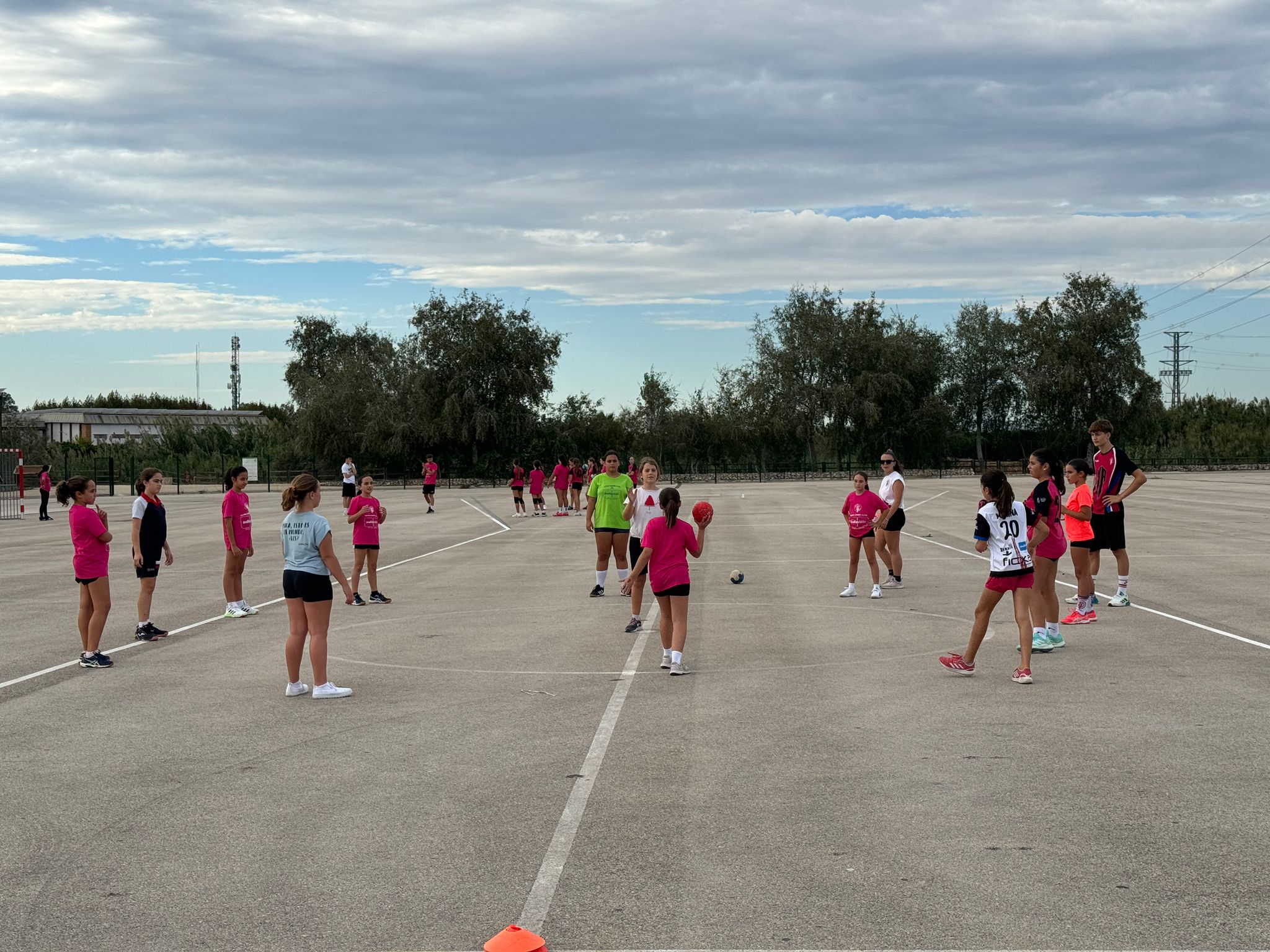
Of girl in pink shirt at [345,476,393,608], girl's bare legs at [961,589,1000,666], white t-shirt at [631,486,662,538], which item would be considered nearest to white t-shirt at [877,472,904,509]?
white t-shirt at [631,486,662,538]

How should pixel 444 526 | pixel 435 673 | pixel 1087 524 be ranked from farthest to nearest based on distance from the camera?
pixel 444 526, pixel 1087 524, pixel 435 673

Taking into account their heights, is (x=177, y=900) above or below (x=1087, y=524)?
below

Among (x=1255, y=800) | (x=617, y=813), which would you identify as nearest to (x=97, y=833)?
(x=617, y=813)

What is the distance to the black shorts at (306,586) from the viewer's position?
9555 millimetres

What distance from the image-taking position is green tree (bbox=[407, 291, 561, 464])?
77.6 meters

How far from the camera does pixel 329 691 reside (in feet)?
31.3

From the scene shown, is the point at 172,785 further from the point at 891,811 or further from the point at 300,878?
the point at 891,811

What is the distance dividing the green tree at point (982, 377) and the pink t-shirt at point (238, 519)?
82432 mm

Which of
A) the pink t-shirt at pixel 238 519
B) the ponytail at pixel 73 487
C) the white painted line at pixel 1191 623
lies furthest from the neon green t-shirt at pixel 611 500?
the ponytail at pixel 73 487

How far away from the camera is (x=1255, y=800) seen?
21.2ft

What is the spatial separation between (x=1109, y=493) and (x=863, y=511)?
2861mm

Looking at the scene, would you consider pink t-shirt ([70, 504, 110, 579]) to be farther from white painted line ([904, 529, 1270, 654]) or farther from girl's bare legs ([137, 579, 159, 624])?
white painted line ([904, 529, 1270, 654])

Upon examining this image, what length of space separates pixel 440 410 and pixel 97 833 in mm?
72921

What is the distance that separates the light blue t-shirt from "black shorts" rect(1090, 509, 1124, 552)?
8388 mm
